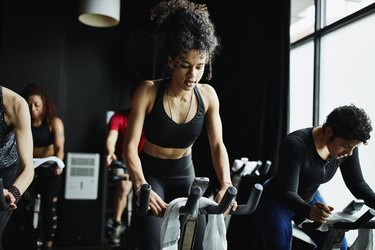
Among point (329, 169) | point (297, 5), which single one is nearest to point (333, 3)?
point (297, 5)

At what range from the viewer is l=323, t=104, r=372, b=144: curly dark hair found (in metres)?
1.93

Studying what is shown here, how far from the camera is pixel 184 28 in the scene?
187 centimetres

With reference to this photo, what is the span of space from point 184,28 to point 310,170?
0.93 meters

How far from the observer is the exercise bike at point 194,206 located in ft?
4.71

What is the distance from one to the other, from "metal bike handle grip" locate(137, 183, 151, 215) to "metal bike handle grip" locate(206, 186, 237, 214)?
247 mm

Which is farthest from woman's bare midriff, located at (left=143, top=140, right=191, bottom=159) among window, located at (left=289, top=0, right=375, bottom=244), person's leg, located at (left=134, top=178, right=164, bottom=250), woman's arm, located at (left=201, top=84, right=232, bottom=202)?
window, located at (left=289, top=0, right=375, bottom=244)

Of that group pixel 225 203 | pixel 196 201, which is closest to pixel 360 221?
pixel 225 203

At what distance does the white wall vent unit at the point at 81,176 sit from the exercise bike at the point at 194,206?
3074 mm

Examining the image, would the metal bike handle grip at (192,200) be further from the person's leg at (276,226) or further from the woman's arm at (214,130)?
the person's leg at (276,226)

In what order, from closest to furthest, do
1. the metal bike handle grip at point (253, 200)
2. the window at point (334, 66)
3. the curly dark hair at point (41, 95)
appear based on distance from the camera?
the metal bike handle grip at point (253, 200) → the window at point (334, 66) → the curly dark hair at point (41, 95)

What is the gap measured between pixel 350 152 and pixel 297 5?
1.96 m

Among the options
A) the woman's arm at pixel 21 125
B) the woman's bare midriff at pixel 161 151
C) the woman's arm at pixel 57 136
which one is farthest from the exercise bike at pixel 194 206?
the woman's arm at pixel 57 136

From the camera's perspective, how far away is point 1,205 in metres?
1.54

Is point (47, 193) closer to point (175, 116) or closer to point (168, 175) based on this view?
point (168, 175)
